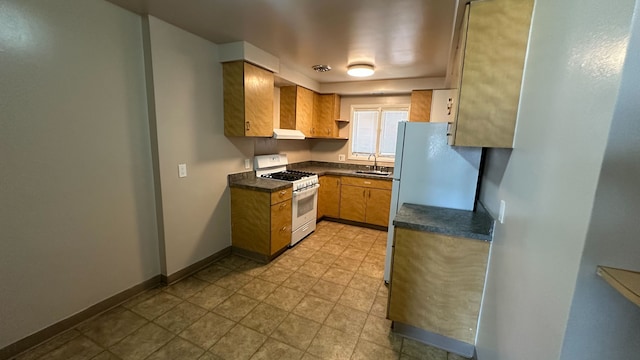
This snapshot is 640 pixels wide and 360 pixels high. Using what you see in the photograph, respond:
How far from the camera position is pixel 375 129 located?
477 cm

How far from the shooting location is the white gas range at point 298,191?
3471 millimetres

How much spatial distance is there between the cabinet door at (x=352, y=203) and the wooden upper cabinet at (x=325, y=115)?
43.6 inches

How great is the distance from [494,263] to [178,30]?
10.6 feet

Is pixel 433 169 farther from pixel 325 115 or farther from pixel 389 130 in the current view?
pixel 325 115

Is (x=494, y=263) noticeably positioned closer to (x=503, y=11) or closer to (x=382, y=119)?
(x=503, y=11)

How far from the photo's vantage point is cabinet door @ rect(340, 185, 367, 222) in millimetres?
4340

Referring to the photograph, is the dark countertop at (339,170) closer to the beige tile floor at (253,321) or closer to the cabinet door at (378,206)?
the cabinet door at (378,206)

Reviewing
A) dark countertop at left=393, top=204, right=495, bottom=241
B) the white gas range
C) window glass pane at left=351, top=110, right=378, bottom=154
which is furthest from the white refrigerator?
window glass pane at left=351, top=110, right=378, bottom=154

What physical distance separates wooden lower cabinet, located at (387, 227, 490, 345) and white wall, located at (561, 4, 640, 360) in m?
1.08

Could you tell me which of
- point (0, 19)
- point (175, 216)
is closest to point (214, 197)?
point (175, 216)

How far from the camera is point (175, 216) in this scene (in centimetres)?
259

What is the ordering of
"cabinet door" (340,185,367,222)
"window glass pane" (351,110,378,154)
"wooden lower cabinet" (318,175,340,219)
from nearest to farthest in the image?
"cabinet door" (340,185,367,222)
"wooden lower cabinet" (318,175,340,219)
"window glass pane" (351,110,378,154)

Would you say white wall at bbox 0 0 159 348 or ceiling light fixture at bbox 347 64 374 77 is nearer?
white wall at bbox 0 0 159 348

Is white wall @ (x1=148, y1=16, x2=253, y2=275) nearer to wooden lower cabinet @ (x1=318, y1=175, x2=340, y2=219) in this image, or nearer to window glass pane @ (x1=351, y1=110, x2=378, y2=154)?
wooden lower cabinet @ (x1=318, y1=175, x2=340, y2=219)
